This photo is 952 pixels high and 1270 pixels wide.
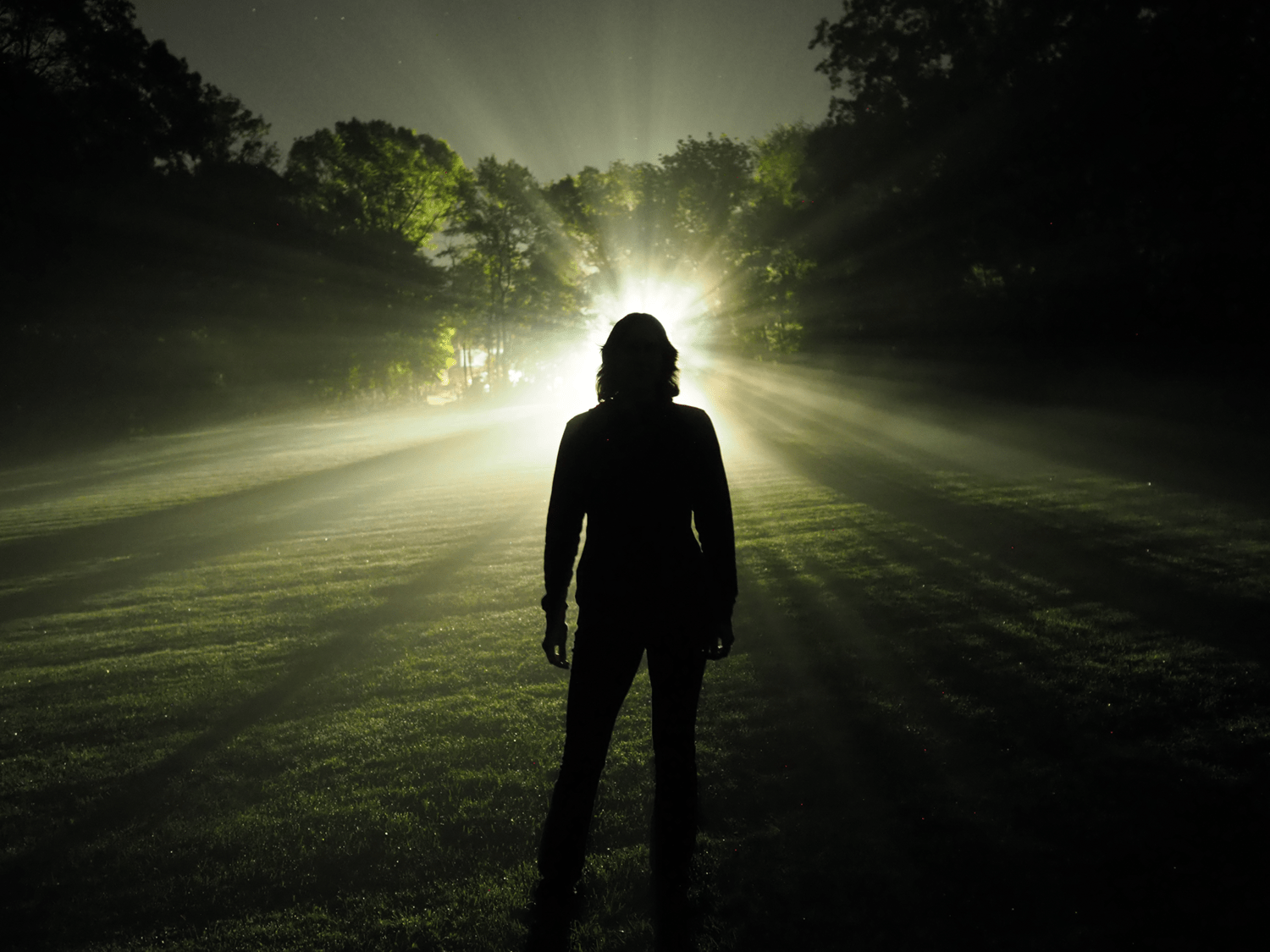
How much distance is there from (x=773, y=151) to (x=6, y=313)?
37584mm

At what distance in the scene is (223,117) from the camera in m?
35.6

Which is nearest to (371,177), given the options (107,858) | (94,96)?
(94,96)

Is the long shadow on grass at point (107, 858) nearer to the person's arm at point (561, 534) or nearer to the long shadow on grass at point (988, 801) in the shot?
the person's arm at point (561, 534)

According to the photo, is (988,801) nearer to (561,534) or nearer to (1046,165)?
(561,534)

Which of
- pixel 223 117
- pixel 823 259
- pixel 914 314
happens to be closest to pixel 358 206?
pixel 223 117

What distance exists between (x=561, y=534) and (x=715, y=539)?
0.62 metres

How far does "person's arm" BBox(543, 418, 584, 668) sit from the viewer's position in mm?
2709

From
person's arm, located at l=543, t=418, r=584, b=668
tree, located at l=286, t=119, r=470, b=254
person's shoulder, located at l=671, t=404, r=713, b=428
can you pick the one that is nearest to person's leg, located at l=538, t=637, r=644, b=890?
person's arm, located at l=543, t=418, r=584, b=668

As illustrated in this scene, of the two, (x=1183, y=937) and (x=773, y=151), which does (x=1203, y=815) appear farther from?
(x=773, y=151)

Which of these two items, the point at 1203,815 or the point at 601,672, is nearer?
the point at 601,672

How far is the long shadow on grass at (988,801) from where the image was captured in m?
2.82

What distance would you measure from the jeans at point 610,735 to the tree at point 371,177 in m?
42.1

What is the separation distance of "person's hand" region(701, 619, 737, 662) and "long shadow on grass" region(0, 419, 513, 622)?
8.54 meters

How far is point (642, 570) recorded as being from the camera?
2643 mm
